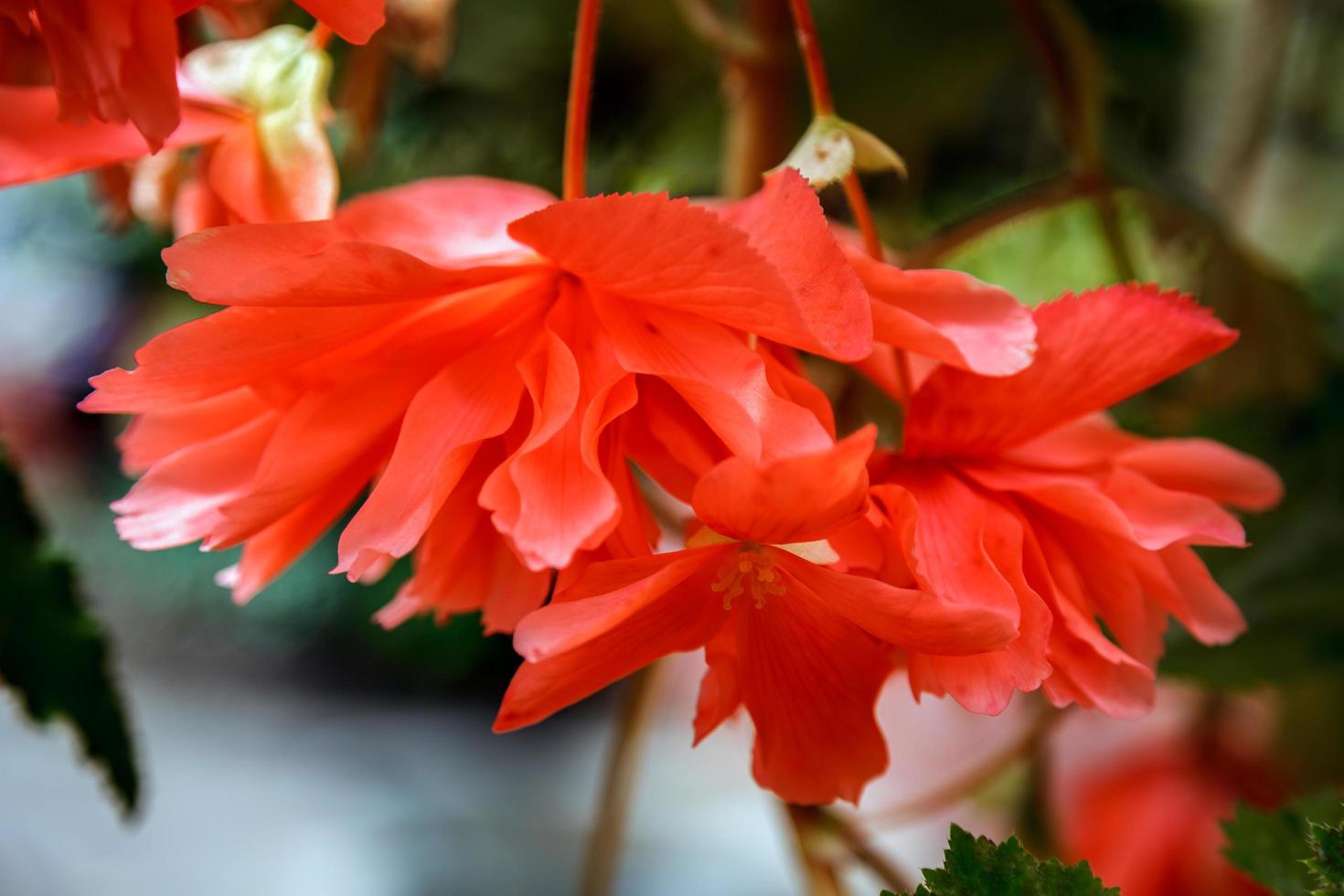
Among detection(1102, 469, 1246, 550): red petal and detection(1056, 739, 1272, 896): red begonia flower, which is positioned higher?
detection(1102, 469, 1246, 550): red petal

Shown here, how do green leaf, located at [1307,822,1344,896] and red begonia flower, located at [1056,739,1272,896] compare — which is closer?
green leaf, located at [1307,822,1344,896]

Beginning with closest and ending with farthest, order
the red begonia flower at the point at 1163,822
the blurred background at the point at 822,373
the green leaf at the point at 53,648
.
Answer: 1. the green leaf at the point at 53,648
2. the blurred background at the point at 822,373
3. the red begonia flower at the point at 1163,822

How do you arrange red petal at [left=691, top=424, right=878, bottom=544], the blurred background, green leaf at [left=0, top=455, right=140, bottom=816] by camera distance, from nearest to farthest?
red petal at [left=691, top=424, right=878, bottom=544] → green leaf at [left=0, top=455, right=140, bottom=816] → the blurred background

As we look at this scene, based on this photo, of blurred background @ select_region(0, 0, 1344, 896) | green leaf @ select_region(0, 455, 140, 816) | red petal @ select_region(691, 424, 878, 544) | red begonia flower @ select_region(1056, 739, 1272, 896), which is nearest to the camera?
red petal @ select_region(691, 424, 878, 544)

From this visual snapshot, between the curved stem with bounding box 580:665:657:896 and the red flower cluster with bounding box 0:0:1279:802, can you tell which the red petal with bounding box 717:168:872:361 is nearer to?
the red flower cluster with bounding box 0:0:1279:802

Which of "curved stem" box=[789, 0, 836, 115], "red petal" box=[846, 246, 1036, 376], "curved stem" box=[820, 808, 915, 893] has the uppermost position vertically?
"curved stem" box=[789, 0, 836, 115]

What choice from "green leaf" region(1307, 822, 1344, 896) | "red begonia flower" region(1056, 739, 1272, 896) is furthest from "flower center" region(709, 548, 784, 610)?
"red begonia flower" region(1056, 739, 1272, 896)

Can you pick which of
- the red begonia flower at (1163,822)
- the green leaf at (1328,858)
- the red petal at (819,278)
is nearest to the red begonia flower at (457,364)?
the red petal at (819,278)

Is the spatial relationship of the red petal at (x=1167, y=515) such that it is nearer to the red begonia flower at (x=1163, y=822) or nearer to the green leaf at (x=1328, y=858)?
the green leaf at (x=1328, y=858)
